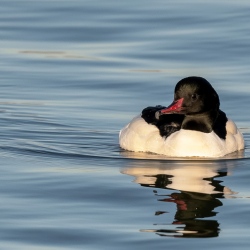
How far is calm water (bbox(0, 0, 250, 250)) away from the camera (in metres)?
10.5

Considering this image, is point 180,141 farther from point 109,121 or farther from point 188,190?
point 188,190

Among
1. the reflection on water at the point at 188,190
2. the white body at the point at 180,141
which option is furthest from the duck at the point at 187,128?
the reflection on water at the point at 188,190

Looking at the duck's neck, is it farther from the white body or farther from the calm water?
the calm water

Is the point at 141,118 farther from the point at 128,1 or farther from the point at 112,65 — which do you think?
the point at 128,1

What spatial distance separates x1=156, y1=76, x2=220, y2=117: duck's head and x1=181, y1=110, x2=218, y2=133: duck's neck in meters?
0.16

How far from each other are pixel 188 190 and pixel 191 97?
7.10ft

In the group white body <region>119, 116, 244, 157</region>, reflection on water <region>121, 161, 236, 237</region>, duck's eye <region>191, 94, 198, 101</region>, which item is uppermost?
duck's eye <region>191, 94, 198, 101</region>

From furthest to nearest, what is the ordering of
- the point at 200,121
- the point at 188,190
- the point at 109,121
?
the point at 109,121
the point at 200,121
the point at 188,190

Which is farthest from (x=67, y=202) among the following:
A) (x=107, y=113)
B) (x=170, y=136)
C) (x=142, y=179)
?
(x=107, y=113)

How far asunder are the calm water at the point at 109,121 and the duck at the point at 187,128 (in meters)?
0.24

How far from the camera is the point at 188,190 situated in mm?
12180

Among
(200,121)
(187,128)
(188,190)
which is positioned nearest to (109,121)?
(187,128)

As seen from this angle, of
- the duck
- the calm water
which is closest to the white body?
the duck

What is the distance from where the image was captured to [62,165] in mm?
13344
